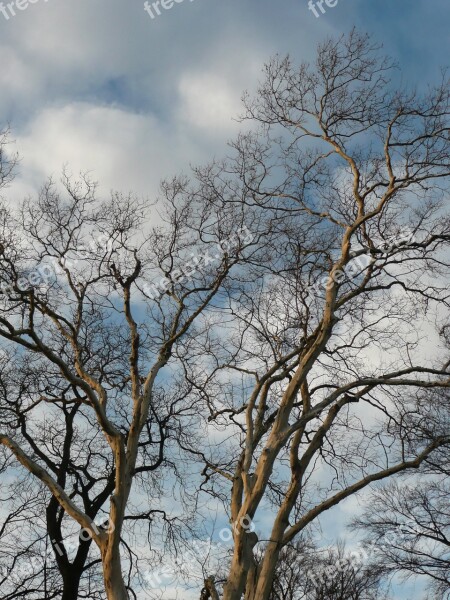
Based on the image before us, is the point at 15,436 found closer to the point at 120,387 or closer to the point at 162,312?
the point at 120,387

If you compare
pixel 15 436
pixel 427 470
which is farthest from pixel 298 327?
pixel 427 470

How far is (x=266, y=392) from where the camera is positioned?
11.3 m

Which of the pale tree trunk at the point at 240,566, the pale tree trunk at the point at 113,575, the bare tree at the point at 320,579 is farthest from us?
the bare tree at the point at 320,579

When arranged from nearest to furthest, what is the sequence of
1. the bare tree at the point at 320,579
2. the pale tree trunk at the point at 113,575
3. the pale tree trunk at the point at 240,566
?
1. the pale tree trunk at the point at 240,566
2. the pale tree trunk at the point at 113,575
3. the bare tree at the point at 320,579

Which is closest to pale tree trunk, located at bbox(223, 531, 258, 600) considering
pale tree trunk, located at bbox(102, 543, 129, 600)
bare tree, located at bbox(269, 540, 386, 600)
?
pale tree trunk, located at bbox(102, 543, 129, 600)

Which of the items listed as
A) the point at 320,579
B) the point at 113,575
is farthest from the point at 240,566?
the point at 320,579

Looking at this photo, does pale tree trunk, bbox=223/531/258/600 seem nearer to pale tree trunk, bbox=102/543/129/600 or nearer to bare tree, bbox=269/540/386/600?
pale tree trunk, bbox=102/543/129/600

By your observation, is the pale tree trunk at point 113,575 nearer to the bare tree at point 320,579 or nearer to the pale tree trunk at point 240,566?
the pale tree trunk at point 240,566

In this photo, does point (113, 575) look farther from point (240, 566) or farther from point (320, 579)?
point (320, 579)

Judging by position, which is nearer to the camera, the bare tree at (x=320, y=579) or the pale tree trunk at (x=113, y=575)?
the pale tree trunk at (x=113, y=575)

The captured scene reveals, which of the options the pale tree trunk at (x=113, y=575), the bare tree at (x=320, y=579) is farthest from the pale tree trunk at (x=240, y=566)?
the bare tree at (x=320, y=579)

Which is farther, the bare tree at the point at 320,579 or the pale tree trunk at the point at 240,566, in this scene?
the bare tree at the point at 320,579

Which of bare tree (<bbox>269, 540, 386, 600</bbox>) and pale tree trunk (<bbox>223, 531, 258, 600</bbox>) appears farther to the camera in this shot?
bare tree (<bbox>269, 540, 386, 600</bbox>)

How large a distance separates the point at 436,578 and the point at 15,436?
13.3 metres
